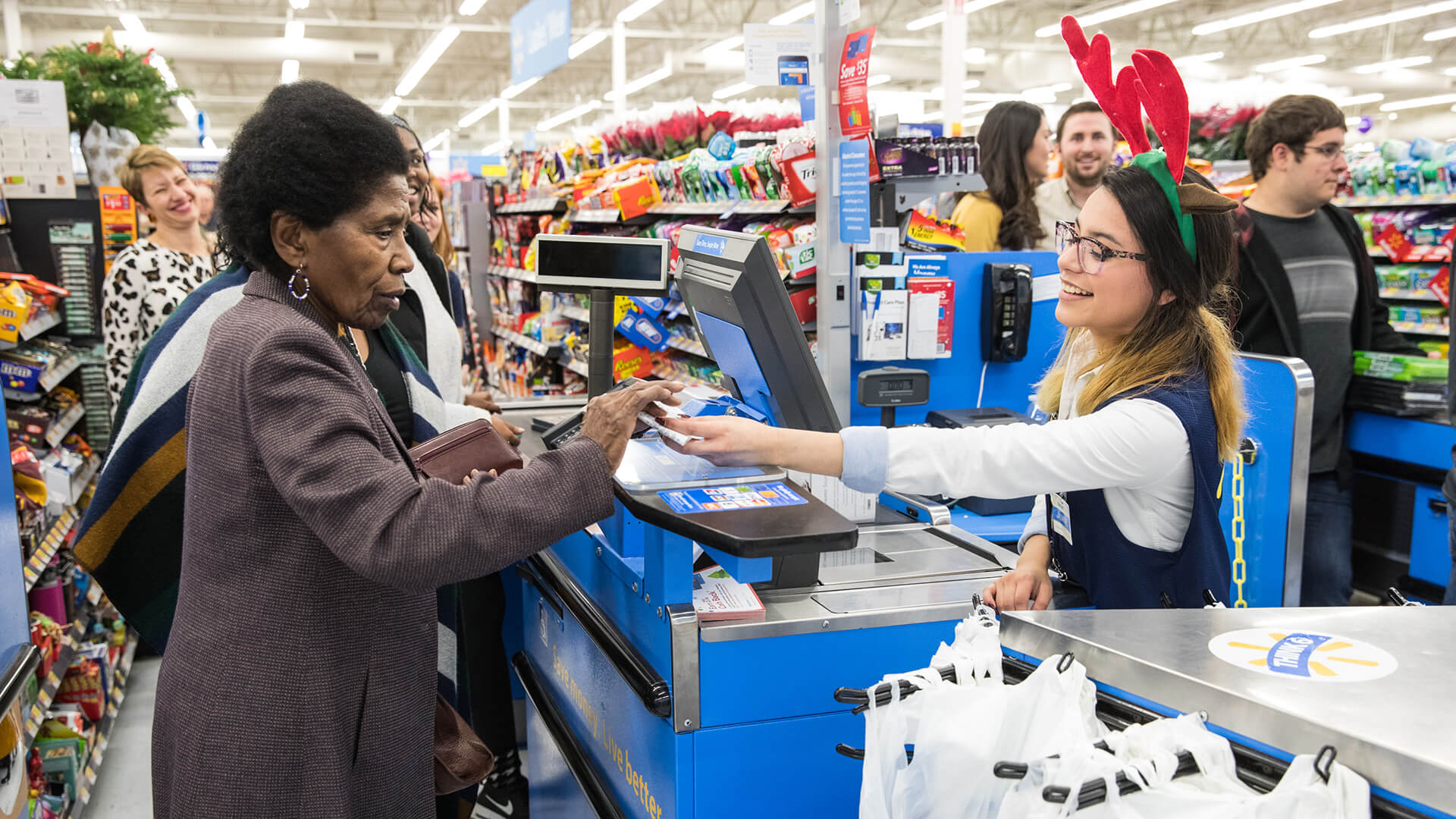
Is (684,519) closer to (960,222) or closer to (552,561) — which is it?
(552,561)

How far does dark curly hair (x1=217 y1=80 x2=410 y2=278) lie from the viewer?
134 centimetres

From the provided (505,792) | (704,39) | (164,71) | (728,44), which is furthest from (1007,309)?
(704,39)

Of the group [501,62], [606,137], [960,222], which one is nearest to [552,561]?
[960,222]

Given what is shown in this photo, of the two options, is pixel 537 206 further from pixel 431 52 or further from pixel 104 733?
pixel 431 52

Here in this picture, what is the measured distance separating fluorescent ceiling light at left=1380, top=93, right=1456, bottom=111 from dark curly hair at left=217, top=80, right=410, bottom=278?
24.9 meters

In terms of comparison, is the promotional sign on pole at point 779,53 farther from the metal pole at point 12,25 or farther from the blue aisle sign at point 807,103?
the metal pole at point 12,25

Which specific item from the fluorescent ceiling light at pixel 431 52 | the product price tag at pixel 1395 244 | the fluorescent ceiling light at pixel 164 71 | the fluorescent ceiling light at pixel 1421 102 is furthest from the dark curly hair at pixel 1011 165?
the fluorescent ceiling light at pixel 1421 102

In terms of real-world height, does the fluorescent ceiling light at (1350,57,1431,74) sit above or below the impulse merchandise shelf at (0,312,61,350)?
above

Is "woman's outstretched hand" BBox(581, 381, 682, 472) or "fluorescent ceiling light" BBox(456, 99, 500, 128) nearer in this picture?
"woman's outstretched hand" BBox(581, 381, 682, 472)

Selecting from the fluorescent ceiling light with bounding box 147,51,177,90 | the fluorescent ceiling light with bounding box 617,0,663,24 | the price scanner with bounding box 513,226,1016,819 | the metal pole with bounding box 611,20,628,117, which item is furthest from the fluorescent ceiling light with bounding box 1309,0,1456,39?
the price scanner with bounding box 513,226,1016,819

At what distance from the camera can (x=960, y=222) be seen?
13.6 ft

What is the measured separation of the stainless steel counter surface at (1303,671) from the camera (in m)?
0.83

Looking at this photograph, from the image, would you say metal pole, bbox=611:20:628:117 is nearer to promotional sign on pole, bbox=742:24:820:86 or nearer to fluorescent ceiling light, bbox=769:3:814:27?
fluorescent ceiling light, bbox=769:3:814:27

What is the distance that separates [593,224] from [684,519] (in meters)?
5.06
